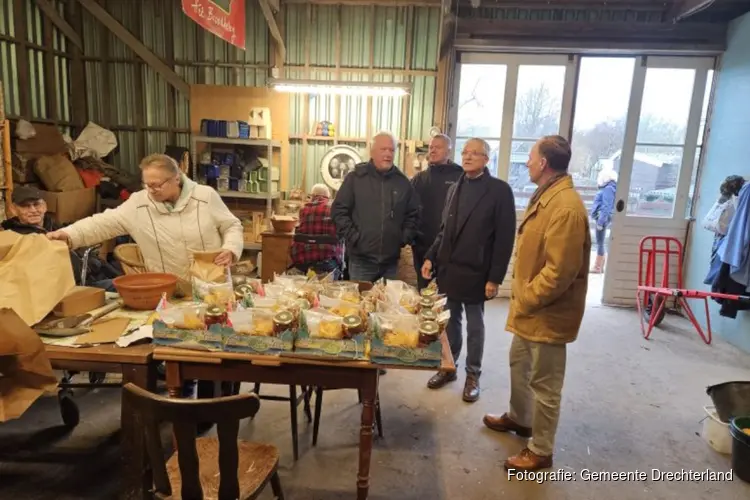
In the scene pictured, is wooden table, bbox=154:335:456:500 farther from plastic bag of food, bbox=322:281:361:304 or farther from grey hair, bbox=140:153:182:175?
grey hair, bbox=140:153:182:175

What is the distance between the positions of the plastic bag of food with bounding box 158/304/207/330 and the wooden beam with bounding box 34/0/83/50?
560 cm

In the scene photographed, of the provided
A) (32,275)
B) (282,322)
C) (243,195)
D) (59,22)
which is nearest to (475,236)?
(282,322)

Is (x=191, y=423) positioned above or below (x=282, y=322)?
below

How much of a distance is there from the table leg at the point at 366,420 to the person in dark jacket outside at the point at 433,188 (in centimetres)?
189

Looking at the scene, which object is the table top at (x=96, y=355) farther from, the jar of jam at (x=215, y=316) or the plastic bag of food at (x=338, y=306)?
the plastic bag of food at (x=338, y=306)

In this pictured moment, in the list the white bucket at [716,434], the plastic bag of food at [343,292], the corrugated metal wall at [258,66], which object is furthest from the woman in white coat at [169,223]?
the corrugated metal wall at [258,66]

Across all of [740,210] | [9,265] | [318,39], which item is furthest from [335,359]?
[318,39]

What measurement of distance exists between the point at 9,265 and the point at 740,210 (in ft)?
16.5

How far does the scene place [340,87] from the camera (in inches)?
204

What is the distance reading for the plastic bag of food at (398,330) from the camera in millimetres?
1832

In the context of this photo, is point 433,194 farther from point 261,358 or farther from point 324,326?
point 261,358

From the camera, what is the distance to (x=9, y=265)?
1904 millimetres

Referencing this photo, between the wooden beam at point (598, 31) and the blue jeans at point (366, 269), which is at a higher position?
the wooden beam at point (598, 31)

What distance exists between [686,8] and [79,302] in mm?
5842
